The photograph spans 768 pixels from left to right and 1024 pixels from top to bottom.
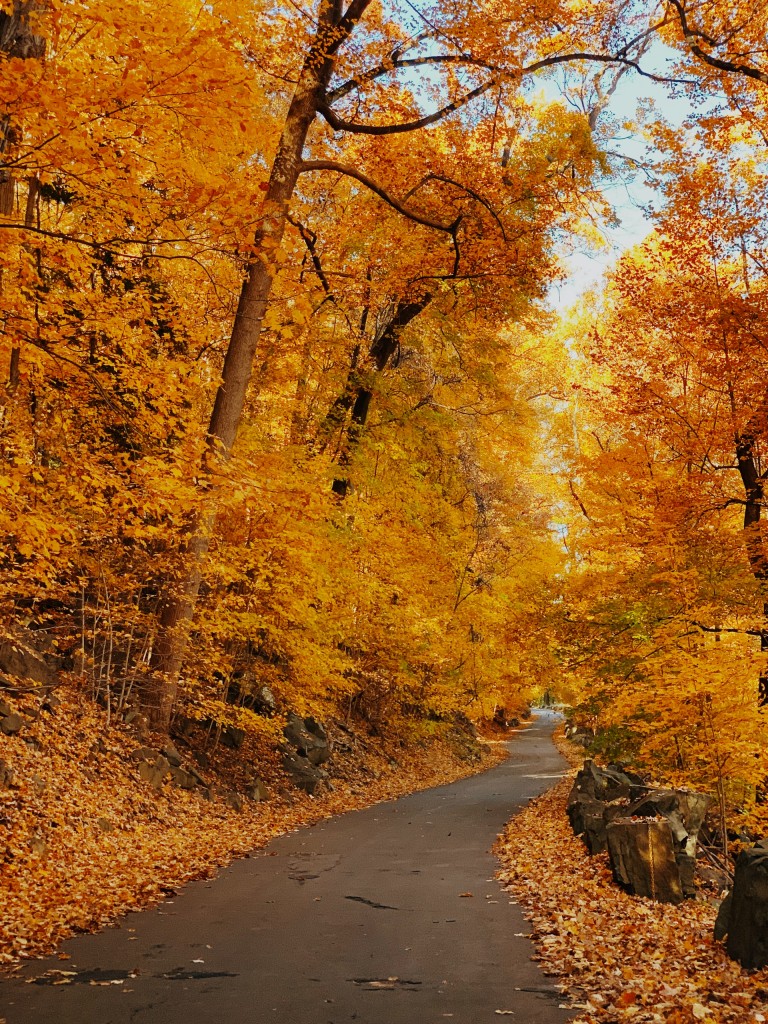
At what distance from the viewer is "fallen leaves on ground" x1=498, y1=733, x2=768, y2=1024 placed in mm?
4805

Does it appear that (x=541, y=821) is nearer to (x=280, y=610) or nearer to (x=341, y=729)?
(x=280, y=610)

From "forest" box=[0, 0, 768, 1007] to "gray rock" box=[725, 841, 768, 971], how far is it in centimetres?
457

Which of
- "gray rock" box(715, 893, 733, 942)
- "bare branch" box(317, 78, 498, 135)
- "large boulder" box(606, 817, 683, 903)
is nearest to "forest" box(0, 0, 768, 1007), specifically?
"bare branch" box(317, 78, 498, 135)

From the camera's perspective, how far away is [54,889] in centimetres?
729

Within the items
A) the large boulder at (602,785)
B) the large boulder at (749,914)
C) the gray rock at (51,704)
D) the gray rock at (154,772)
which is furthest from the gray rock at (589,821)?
the gray rock at (51,704)

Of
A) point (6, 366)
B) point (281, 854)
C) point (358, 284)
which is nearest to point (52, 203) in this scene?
point (6, 366)

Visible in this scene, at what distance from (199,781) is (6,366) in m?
6.96

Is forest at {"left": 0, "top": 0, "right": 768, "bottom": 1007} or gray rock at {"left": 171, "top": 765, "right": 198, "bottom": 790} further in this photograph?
gray rock at {"left": 171, "top": 765, "right": 198, "bottom": 790}

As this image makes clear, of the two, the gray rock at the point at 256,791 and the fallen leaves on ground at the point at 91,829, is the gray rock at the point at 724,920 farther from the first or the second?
the gray rock at the point at 256,791

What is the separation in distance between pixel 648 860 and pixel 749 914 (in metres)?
2.85

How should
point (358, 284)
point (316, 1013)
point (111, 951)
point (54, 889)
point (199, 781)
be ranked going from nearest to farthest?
point (316, 1013), point (111, 951), point (54, 889), point (199, 781), point (358, 284)

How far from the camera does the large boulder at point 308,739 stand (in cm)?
1750

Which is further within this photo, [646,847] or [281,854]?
[281,854]

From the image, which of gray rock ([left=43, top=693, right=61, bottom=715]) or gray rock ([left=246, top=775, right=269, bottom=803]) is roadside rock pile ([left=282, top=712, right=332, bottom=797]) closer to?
gray rock ([left=246, top=775, right=269, bottom=803])
